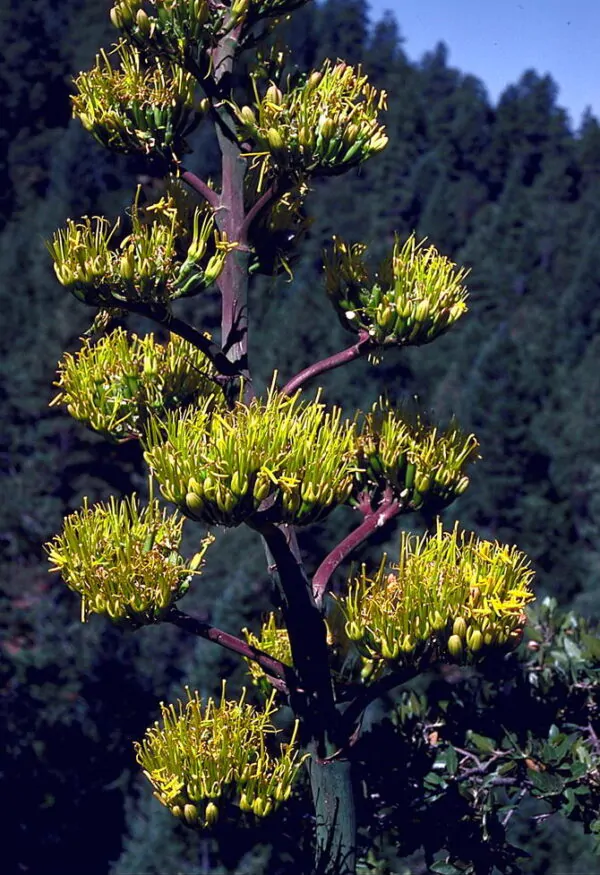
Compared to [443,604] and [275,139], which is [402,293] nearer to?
[275,139]

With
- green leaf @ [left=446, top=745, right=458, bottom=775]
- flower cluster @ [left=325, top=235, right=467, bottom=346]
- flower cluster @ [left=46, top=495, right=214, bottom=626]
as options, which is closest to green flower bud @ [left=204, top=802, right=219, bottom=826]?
flower cluster @ [left=46, top=495, right=214, bottom=626]

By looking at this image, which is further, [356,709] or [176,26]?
[356,709]

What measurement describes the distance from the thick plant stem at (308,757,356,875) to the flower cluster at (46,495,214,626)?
877 millimetres

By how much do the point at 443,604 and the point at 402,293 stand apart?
1.10 metres

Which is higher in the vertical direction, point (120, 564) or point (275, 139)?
point (275, 139)

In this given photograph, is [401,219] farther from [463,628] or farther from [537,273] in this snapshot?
[463,628]

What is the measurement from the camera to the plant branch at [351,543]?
13.2ft

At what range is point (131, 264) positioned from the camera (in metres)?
3.70

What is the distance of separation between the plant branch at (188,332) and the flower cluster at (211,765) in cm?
117

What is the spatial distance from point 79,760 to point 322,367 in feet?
48.8

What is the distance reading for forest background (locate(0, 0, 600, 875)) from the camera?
54.0ft

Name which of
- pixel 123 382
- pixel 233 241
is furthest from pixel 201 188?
pixel 123 382

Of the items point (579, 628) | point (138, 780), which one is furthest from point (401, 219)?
point (579, 628)

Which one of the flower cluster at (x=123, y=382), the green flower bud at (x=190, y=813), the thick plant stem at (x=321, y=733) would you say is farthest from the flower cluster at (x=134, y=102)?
the green flower bud at (x=190, y=813)
